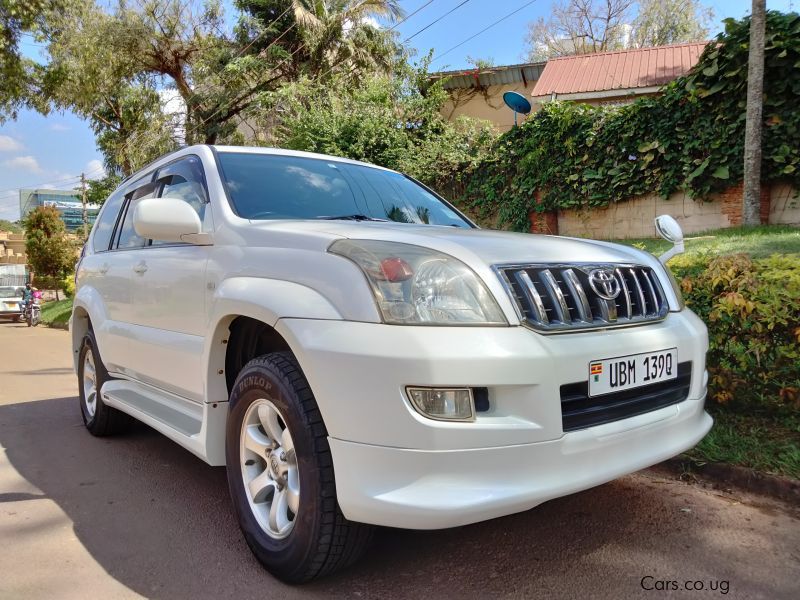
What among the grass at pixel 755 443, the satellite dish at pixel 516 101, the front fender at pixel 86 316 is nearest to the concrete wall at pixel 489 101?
the satellite dish at pixel 516 101

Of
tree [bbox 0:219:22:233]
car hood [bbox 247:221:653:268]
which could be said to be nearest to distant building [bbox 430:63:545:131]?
car hood [bbox 247:221:653:268]

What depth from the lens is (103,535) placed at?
9.50ft

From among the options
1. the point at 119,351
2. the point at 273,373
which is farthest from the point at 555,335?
the point at 119,351

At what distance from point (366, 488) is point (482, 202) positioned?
10.3m

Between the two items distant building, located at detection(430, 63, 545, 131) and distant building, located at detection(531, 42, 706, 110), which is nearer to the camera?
distant building, located at detection(531, 42, 706, 110)

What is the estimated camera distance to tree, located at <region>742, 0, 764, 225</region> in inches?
330

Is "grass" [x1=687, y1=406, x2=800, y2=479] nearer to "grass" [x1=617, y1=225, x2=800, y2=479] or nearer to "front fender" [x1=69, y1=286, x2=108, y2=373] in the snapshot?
"grass" [x1=617, y1=225, x2=800, y2=479]

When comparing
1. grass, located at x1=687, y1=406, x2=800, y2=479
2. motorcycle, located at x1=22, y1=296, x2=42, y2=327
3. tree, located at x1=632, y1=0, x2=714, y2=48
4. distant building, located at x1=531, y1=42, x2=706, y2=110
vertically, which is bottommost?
motorcycle, located at x1=22, y1=296, x2=42, y2=327

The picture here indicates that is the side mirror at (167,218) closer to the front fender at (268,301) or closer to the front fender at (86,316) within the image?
the front fender at (268,301)

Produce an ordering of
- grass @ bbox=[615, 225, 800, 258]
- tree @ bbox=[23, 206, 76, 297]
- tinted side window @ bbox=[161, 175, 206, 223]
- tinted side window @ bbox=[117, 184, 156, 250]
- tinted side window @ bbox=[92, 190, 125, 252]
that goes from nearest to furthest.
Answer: tinted side window @ bbox=[161, 175, 206, 223], tinted side window @ bbox=[117, 184, 156, 250], tinted side window @ bbox=[92, 190, 125, 252], grass @ bbox=[615, 225, 800, 258], tree @ bbox=[23, 206, 76, 297]

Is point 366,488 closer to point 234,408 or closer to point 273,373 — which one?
point 273,373

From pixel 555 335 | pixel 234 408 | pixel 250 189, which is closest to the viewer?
pixel 555 335

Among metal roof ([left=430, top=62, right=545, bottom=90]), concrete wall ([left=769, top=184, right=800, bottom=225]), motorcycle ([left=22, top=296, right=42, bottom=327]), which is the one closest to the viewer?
concrete wall ([left=769, top=184, right=800, bottom=225])

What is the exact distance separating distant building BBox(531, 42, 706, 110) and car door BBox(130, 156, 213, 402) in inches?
497
